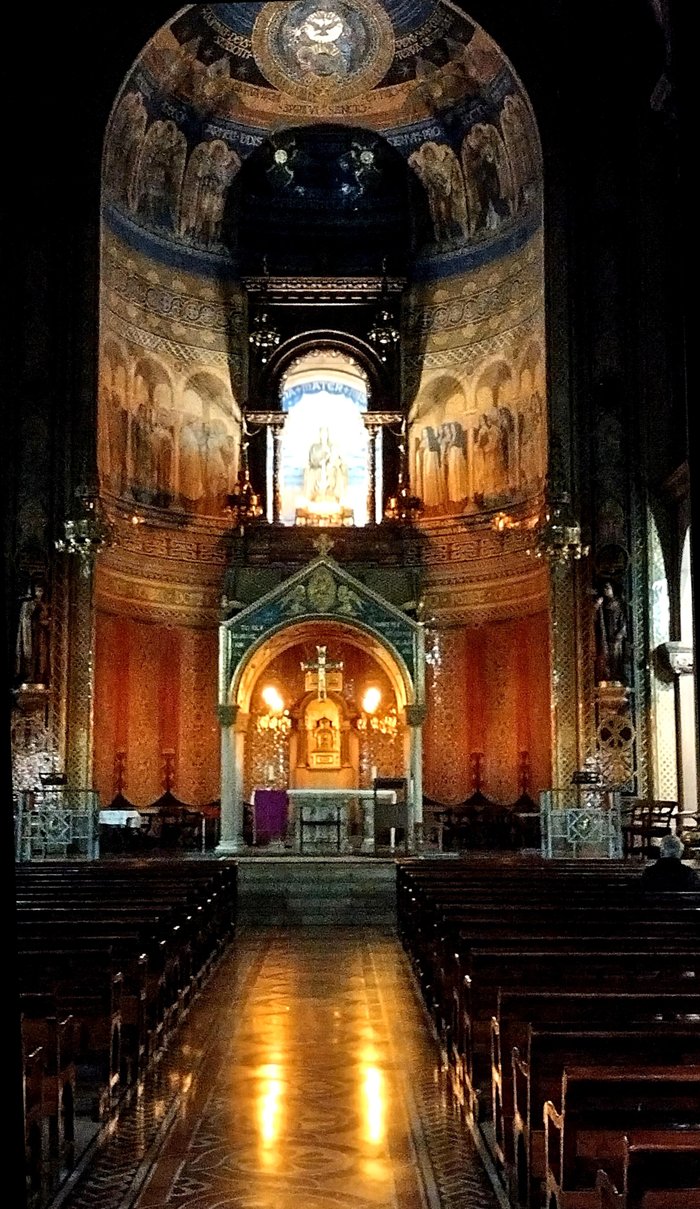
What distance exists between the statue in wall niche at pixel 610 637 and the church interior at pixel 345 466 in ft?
0.20

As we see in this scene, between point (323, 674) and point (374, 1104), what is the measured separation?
65.2ft

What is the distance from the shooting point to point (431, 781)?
96.7ft

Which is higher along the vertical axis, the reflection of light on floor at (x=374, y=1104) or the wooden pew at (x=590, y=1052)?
the wooden pew at (x=590, y=1052)

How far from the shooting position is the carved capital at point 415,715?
2706cm

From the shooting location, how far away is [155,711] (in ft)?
95.2

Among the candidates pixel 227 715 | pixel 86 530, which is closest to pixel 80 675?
pixel 86 530

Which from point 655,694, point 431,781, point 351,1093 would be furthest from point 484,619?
point 351,1093

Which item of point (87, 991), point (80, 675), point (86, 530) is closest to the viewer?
point (87, 991)

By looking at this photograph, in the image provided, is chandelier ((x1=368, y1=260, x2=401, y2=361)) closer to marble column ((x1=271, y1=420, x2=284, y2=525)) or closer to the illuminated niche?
the illuminated niche

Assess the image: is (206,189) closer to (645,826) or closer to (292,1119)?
(645,826)

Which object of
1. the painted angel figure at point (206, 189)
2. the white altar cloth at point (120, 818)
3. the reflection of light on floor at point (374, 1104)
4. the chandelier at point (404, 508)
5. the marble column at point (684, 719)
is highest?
the painted angel figure at point (206, 189)

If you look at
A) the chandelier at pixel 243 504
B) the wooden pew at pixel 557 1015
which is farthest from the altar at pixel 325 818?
the wooden pew at pixel 557 1015

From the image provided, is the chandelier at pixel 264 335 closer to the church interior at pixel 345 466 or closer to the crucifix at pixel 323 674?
the church interior at pixel 345 466

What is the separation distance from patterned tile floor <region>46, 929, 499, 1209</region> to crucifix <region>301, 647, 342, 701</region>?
50.1ft
